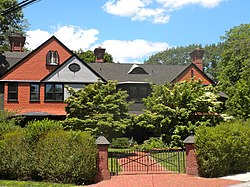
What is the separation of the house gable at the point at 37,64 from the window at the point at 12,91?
56 centimetres

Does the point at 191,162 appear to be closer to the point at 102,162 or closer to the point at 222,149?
the point at 222,149

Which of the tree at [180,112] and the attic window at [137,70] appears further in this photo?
the attic window at [137,70]

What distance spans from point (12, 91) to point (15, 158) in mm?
18209

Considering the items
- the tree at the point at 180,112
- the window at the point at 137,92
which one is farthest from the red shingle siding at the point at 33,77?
the tree at the point at 180,112

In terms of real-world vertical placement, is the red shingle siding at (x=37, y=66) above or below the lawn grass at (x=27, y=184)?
above

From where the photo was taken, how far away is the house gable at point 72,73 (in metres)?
32.8

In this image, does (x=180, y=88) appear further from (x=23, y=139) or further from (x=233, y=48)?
(x=233, y=48)

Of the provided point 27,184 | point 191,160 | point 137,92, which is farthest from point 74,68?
point 27,184

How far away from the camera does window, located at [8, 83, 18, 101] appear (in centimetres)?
3228

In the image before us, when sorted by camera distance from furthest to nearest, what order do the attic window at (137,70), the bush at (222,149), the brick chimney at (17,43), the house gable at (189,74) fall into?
the brick chimney at (17,43)
the attic window at (137,70)
the house gable at (189,74)
the bush at (222,149)

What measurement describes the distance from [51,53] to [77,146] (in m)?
20.8

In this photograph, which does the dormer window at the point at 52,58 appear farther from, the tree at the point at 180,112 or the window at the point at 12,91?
the tree at the point at 180,112

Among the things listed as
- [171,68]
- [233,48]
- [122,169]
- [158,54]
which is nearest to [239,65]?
[233,48]

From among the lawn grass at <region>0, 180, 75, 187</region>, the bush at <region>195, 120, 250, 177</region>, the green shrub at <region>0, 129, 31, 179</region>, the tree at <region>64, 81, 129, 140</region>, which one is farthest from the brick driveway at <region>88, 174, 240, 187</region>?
the tree at <region>64, 81, 129, 140</region>
